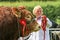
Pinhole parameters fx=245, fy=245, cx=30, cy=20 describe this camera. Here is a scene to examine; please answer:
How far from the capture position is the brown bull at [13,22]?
9.57ft

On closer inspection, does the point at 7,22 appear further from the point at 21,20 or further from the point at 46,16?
the point at 46,16

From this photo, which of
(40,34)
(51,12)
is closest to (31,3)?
(51,12)

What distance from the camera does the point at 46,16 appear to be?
3018 millimetres

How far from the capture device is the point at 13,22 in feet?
9.66

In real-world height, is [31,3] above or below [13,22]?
above

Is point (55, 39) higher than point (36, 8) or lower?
lower

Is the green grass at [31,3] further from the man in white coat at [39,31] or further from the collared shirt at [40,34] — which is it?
the collared shirt at [40,34]

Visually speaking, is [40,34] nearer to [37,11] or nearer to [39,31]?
[39,31]

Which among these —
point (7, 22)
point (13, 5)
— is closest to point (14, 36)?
point (7, 22)

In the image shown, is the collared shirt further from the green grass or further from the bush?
the green grass

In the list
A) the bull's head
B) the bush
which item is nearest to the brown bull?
the bull's head

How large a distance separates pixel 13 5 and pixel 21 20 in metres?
0.21

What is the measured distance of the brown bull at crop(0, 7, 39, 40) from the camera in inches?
115

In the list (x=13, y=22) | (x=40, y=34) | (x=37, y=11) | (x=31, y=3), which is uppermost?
(x=31, y=3)
